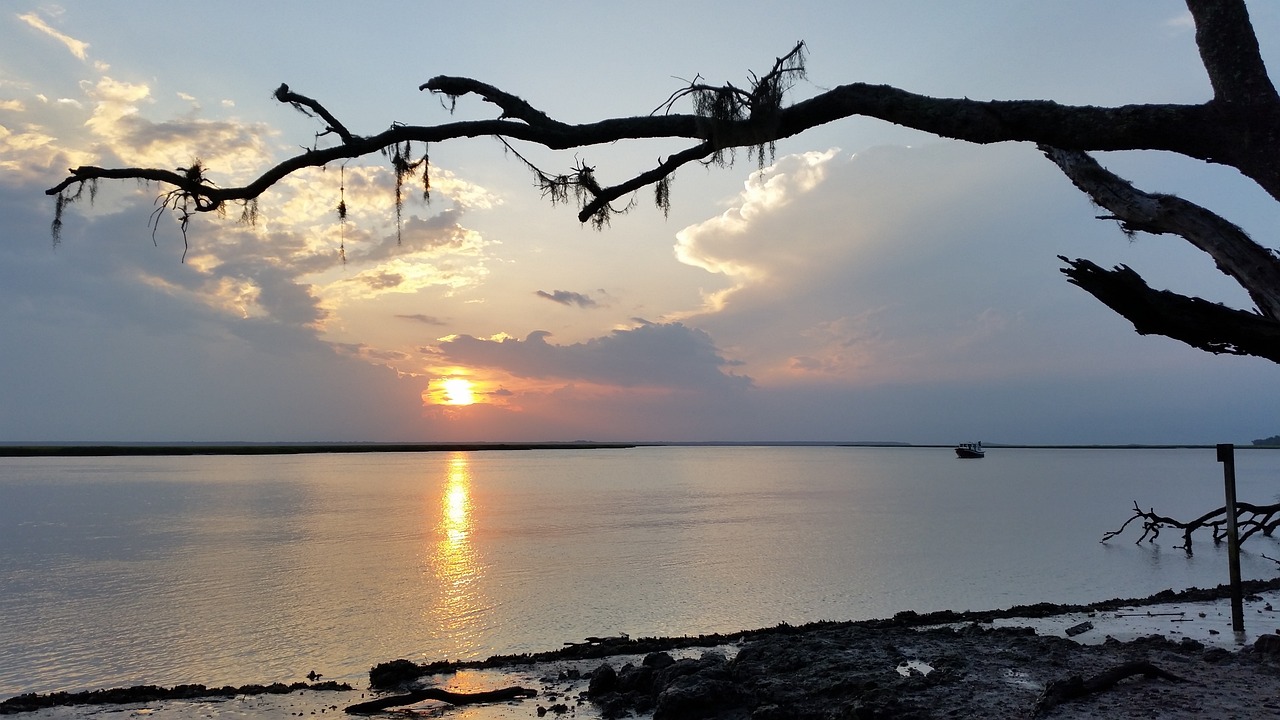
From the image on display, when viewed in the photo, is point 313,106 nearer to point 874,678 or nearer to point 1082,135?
point 1082,135

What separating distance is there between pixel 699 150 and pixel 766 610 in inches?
569

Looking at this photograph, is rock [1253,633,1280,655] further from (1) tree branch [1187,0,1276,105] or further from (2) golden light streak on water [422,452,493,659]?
(2) golden light streak on water [422,452,493,659]

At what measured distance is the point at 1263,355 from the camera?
3.89 m

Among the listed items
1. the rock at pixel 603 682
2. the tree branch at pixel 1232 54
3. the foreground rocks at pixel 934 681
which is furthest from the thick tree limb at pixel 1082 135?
the rock at pixel 603 682

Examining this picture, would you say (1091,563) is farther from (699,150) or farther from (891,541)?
(699,150)

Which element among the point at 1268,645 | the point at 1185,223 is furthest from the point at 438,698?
the point at 1268,645

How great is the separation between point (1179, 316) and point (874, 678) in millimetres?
6873

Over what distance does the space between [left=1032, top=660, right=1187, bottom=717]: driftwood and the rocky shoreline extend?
13 millimetres

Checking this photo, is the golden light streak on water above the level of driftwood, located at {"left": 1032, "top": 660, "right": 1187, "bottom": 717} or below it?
below

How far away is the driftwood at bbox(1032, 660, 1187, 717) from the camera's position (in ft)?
27.7

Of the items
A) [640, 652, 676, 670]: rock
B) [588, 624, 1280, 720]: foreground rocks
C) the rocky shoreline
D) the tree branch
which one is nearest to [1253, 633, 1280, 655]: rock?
the rocky shoreline

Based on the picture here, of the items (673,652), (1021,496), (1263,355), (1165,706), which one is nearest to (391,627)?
(673,652)

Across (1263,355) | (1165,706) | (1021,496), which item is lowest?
(1021,496)

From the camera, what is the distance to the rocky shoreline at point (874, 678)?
847cm
